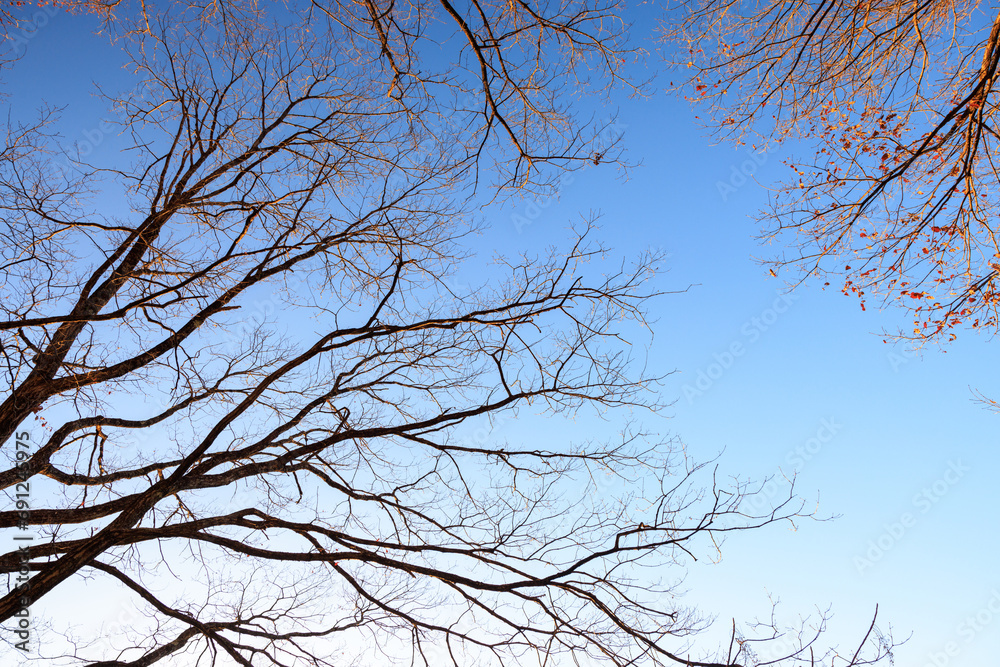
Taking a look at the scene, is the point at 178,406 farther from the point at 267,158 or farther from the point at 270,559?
the point at 267,158

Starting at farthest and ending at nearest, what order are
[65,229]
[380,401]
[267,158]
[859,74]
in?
[267,158] → [380,401] → [65,229] → [859,74]

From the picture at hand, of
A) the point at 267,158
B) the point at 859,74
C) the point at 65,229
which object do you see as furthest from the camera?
the point at 267,158

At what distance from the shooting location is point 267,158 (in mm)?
7320

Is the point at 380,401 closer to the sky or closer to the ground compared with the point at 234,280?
closer to the ground

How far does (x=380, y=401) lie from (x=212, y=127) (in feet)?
13.3

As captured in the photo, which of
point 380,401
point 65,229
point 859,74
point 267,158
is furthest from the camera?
point 267,158

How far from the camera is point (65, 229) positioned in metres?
6.23

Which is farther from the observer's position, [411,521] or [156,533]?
[411,521]

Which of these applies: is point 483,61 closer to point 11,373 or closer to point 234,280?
point 234,280

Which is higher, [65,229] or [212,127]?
[212,127]

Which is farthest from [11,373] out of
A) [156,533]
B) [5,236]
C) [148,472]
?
[156,533]

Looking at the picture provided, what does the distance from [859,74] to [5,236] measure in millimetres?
8152

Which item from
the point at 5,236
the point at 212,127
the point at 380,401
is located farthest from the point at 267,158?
the point at 380,401

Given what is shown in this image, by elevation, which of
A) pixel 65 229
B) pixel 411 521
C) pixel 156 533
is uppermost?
pixel 65 229
